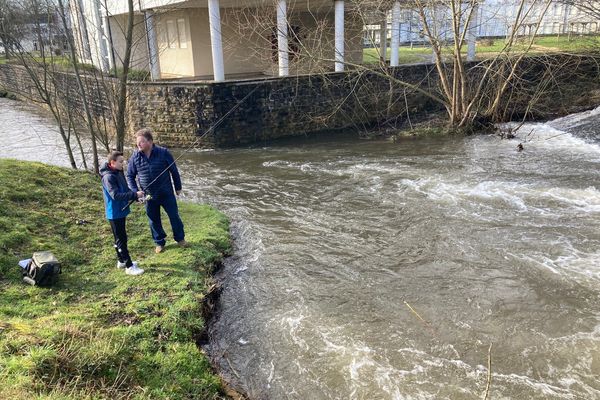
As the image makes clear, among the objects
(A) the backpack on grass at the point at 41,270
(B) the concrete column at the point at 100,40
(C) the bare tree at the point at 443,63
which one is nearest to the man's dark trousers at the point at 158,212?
(A) the backpack on grass at the point at 41,270

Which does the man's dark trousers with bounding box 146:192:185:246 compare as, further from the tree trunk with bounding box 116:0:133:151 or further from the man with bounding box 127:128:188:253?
the tree trunk with bounding box 116:0:133:151

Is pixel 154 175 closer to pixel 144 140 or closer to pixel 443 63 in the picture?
pixel 144 140

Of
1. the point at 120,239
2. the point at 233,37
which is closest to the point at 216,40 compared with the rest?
the point at 233,37

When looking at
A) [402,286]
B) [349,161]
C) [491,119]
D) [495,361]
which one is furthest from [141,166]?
[491,119]

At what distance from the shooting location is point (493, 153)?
14852mm

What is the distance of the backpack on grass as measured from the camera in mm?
5871

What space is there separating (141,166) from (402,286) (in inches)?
159

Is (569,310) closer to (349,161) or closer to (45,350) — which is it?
(45,350)

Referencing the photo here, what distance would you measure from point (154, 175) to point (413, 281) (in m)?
4.00

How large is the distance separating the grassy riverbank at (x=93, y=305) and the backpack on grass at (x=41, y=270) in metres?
0.11

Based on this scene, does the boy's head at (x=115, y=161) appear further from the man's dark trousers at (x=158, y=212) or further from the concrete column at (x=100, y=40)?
the concrete column at (x=100, y=40)

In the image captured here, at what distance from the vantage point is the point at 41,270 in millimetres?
5863

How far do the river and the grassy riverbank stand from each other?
0.51 meters

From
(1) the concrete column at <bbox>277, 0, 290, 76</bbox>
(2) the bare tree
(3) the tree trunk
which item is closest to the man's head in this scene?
(3) the tree trunk
